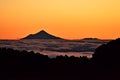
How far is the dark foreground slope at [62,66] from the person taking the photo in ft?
59.1

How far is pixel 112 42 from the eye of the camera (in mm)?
19516

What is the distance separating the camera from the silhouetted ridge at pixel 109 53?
1852 centimetres

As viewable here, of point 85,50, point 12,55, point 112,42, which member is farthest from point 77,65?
point 85,50

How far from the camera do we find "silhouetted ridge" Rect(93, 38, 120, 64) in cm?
1852

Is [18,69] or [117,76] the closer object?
[117,76]

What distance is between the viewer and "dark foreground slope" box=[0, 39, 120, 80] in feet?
59.1

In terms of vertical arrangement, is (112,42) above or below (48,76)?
above

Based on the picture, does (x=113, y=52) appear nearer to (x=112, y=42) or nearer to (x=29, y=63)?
(x=112, y=42)

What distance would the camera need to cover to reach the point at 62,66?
62.1 ft

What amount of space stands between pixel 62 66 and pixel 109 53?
2.14 m

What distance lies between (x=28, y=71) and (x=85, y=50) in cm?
1063

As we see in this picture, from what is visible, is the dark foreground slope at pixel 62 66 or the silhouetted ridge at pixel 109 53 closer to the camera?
the dark foreground slope at pixel 62 66

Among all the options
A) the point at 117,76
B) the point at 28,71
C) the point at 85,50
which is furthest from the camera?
the point at 85,50

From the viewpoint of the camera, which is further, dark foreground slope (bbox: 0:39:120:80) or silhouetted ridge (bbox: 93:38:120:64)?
silhouetted ridge (bbox: 93:38:120:64)
